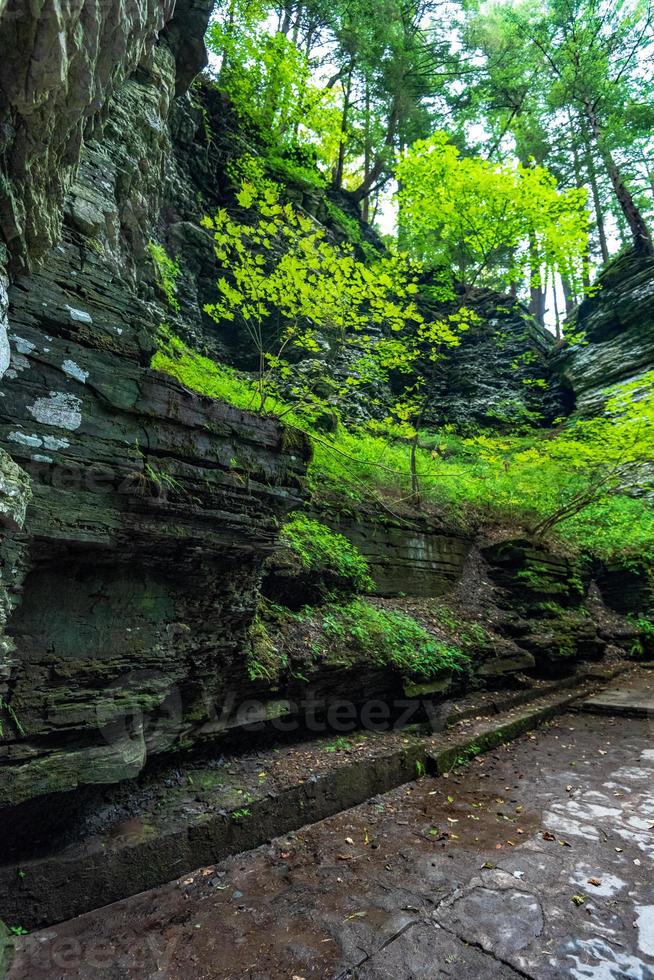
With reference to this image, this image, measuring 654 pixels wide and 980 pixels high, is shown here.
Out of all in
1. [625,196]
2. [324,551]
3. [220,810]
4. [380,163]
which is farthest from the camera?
[380,163]

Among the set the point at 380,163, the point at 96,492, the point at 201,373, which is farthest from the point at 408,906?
the point at 380,163

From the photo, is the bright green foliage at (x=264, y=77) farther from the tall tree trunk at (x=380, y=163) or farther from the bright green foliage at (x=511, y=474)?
the bright green foliage at (x=511, y=474)

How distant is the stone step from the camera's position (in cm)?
267

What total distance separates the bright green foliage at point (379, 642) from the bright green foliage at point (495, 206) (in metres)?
7.01

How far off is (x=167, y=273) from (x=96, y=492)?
8698 mm

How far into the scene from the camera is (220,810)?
332 centimetres

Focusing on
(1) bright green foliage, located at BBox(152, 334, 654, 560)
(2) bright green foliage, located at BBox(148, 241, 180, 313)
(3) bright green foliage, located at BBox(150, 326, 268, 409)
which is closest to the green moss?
(1) bright green foliage, located at BBox(152, 334, 654, 560)

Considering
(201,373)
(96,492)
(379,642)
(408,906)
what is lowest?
(408,906)

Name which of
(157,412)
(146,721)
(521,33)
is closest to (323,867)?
(146,721)

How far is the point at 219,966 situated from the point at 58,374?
3519 millimetres

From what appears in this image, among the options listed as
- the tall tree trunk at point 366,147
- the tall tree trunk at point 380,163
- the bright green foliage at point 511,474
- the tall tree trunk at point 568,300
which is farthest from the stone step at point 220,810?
the tall tree trunk at point 568,300

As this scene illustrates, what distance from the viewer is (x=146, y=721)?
3.32 meters

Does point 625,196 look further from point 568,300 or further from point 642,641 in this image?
point 642,641

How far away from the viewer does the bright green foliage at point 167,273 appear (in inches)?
356
